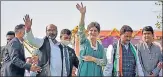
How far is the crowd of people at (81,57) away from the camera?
6.87 m

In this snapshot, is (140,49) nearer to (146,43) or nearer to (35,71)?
(146,43)

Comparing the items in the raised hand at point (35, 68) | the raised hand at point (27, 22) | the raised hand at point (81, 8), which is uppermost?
the raised hand at point (81, 8)

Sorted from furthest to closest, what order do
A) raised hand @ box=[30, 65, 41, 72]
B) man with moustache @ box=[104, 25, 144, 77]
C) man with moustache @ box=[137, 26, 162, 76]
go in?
man with moustache @ box=[137, 26, 162, 76]
man with moustache @ box=[104, 25, 144, 77]
raised hand @ box=[30, 65, 41, 72]

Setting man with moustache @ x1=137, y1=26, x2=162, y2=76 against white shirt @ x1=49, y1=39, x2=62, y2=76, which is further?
man with moustache @ x1=137, y1=26, x2=162, y2=76

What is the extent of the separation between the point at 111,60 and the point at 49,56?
122 centimetres

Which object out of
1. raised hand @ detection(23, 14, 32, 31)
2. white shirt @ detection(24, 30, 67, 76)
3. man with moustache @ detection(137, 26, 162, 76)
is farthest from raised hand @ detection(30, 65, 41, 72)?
man with moustache @ detection(137, 26, 162, 76)

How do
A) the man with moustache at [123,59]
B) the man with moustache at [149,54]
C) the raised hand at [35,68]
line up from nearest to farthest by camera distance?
the raised hand at [35,68] → the man with moustache at [123,59] → the man with moustache at [149,54]

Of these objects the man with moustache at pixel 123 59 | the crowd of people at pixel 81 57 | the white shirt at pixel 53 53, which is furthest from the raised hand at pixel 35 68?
the man with moustache at pixel 123 59

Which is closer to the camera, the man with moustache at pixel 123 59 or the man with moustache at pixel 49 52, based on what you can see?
the man with moustache at pixel 49 52

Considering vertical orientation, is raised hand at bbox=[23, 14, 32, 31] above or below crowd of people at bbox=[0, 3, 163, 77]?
above

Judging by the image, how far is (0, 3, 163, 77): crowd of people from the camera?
687cm

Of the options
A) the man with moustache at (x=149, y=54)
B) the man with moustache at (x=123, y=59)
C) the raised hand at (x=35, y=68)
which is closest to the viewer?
the raised hand at (x=35, y=68)

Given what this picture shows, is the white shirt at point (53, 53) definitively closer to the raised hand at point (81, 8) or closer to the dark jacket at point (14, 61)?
the dark jacket at point (14, 61)

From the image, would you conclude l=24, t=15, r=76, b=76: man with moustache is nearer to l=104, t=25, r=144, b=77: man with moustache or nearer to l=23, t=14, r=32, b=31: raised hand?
l=23, t=14, r=32, b=31: raised hand
